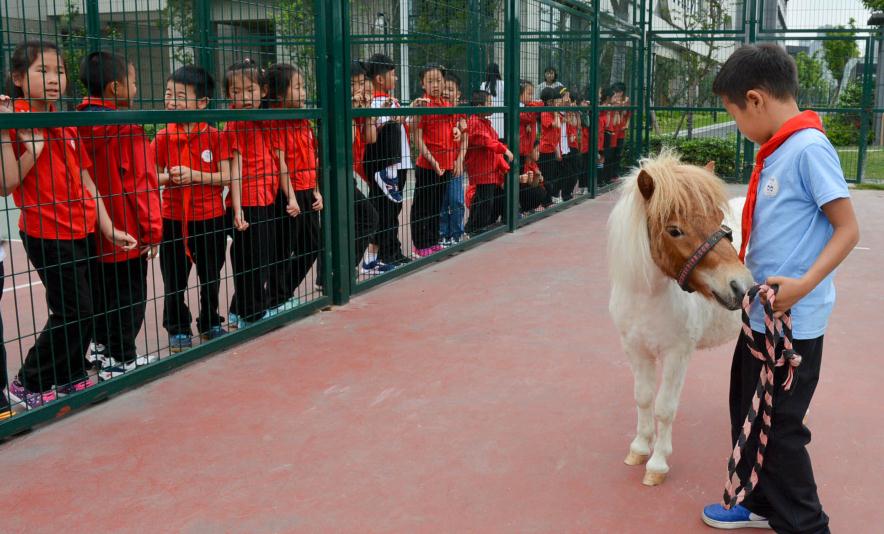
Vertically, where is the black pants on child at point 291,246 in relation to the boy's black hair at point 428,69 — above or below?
below

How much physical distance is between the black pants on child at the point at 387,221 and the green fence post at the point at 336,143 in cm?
56

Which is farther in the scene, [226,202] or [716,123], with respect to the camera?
[716,123]

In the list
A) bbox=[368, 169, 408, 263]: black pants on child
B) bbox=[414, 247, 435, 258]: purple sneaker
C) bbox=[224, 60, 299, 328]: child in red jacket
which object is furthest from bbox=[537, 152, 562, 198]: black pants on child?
bbox=[224, 60, 299, 328]: child in red jacket

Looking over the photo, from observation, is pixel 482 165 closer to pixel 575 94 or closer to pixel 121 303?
pixel 575 94

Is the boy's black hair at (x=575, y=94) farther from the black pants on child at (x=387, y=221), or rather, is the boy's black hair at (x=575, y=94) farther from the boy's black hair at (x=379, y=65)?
the boy's black hair at (x=379, y=65)

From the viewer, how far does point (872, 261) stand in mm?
7371

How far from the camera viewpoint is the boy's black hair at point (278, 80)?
5.08 metres

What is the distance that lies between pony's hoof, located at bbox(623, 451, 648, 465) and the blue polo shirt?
39.7 inches

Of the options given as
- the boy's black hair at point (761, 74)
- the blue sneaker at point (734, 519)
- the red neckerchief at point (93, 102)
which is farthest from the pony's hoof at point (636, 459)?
the red neckerchief at point (93, 102)

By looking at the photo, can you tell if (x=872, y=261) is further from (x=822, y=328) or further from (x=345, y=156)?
(x=822, y=328)

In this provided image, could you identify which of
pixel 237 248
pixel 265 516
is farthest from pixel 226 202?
pixel 265 516

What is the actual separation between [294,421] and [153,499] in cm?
84

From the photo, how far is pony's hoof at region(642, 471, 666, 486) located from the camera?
3152 mm

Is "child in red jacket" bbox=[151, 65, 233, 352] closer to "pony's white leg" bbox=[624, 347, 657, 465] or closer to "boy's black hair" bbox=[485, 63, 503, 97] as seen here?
"pony's white leg" bbox=[624, 347, 657, 465]
